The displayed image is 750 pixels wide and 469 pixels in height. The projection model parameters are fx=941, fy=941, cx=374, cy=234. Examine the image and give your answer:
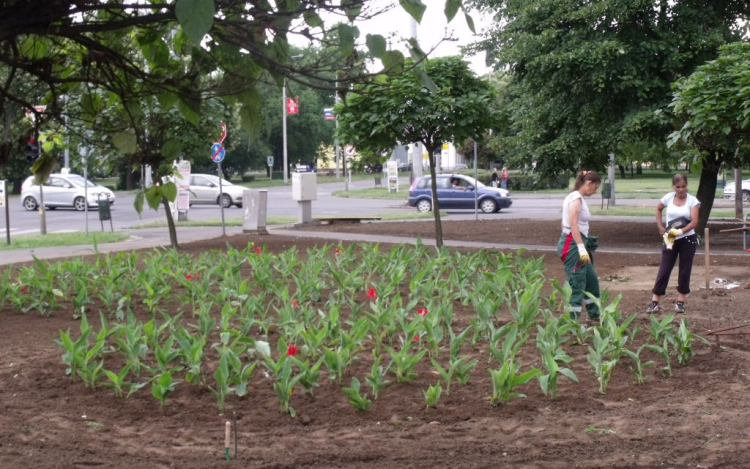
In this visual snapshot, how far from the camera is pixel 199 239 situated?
22.3 meters

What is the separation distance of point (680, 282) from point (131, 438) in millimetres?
6694

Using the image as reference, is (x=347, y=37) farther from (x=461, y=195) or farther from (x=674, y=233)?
(x=461, y=195)

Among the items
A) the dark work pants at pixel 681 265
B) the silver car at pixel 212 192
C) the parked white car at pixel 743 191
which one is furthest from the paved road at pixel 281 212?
the dark work pants at pixel 681 265

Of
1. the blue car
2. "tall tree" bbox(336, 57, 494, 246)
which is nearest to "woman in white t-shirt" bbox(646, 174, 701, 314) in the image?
"tall tree" bbox(336, 57, 494, 246)

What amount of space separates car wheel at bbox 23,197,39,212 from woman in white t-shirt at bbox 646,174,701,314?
33333 mm

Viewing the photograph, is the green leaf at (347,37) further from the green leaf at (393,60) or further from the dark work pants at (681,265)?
the dark work pants at (681,265)

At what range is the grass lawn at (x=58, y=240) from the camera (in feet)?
70.7

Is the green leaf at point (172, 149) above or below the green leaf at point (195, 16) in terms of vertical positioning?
below

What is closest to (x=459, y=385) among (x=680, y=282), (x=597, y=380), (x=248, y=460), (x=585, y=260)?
(x=597, y=380)

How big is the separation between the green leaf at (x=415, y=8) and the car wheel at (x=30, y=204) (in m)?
38.7

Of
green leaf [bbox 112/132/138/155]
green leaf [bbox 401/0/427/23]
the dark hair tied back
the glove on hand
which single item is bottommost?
the glove on hand

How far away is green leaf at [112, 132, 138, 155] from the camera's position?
12.6 feet

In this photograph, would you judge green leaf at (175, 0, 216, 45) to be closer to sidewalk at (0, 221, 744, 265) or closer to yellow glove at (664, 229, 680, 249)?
yellow glove at (664, 229, 680, 249)

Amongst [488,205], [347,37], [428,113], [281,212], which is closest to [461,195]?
[488,205]
